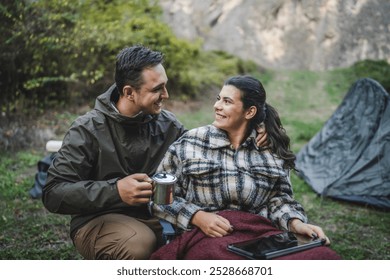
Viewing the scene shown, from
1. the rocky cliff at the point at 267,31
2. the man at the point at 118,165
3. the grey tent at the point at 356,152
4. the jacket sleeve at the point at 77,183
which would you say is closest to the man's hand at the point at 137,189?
the man at the point at 118,165

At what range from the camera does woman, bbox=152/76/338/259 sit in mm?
2592

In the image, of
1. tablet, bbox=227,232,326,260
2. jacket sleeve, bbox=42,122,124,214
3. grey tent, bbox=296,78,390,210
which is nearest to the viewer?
tablet, bbox=227,232,326,260

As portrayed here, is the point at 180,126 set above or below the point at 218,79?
above

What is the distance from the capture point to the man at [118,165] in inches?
100

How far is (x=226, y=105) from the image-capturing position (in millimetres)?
2822

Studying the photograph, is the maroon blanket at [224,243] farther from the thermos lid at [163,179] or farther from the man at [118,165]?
the thermos lid at [163,179]

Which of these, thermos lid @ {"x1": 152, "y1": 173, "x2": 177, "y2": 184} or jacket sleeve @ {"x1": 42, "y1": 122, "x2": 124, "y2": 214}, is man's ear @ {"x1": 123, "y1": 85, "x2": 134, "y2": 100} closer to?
jacket sleeve @ {"x1": 42, "y1": 122, "x2": 124, "y2": 214}

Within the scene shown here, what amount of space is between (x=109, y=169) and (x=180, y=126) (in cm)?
70

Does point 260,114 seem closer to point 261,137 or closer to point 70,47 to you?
point 261,137

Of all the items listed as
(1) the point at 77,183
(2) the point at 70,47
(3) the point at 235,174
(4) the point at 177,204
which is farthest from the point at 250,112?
(2) the point at 70,47

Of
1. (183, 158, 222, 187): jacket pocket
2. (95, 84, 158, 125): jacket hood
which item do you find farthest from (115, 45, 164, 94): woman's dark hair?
(183, 158, 222, 187): jacket pocket

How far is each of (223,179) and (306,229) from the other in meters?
0.58
